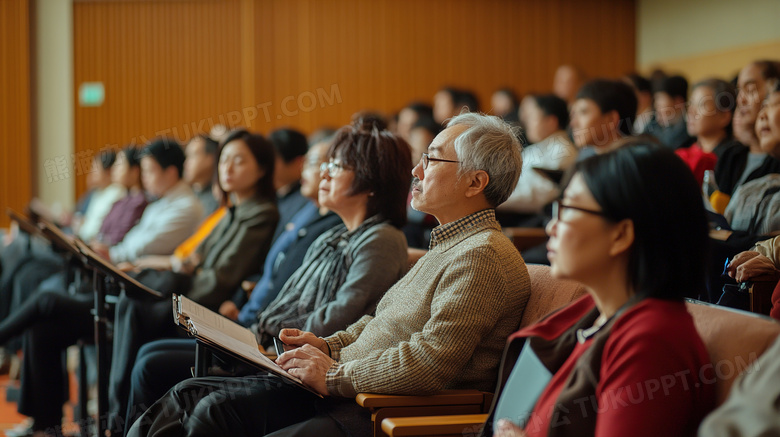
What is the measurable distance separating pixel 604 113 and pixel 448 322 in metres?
2.28

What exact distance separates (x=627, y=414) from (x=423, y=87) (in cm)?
739

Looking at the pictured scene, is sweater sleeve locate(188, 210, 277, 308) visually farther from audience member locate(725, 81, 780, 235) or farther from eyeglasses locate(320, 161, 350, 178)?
audience member locate(725, 81, 780, 235)

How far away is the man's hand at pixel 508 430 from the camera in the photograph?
1237mm

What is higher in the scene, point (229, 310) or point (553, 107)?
point (553, 107)

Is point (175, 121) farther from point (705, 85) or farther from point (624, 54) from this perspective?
point (705, 85)

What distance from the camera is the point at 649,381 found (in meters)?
1.10

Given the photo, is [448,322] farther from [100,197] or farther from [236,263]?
[100,197]

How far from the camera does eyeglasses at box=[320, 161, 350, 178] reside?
237 centimetres

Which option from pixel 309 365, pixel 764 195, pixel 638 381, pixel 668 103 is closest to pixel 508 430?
pixel 638 381

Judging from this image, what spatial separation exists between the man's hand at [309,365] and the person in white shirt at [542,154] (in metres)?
2.12

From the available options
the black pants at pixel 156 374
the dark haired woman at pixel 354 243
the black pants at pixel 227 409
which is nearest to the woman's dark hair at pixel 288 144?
the dark haired woman at pixel 354 243

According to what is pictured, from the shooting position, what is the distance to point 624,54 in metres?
8.39

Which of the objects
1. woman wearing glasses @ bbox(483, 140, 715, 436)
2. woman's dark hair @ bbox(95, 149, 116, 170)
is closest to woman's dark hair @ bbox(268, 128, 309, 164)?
woman wearing glasses @ bbox(483, 140, 715, 436)

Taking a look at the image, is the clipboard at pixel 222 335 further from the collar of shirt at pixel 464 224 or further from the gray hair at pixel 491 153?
the gray hair at pixel 491 153
